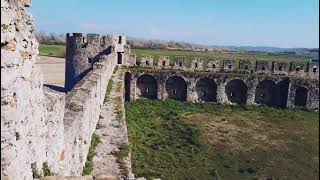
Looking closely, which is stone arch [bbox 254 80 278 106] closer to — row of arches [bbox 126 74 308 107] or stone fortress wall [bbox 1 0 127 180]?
row of arches [bbox 126 74 308 107]

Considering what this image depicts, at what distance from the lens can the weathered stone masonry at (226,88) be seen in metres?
24.9

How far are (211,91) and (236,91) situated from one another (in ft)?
4.99

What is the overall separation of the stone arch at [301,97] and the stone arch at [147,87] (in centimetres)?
823

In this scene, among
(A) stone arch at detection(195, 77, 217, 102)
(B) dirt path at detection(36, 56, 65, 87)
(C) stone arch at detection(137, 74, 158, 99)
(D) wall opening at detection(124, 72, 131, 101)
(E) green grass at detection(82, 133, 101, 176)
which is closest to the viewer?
(E) green grass at detection(82, 133, 101, 176)

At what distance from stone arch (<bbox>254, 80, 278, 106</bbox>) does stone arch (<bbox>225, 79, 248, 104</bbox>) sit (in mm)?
744

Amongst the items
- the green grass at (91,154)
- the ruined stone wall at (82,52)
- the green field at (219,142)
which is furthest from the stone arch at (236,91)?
the green grass at (91,154)

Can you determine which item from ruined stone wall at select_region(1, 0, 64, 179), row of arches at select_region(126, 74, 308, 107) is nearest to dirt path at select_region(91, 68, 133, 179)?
ruined stone wall at select_region(1, 0, 64, 179)

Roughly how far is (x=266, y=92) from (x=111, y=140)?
56.9 ft

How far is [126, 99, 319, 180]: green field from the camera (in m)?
12.7

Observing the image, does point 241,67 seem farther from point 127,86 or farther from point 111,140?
point 111,140

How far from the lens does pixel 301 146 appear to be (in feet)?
47.9

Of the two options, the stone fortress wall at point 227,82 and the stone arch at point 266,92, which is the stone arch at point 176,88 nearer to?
the stone fortress wall at point 227,82

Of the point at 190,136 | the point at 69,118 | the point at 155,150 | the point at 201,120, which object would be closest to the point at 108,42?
the point at 201,120

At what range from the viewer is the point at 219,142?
1661cm
